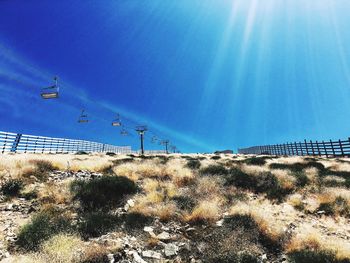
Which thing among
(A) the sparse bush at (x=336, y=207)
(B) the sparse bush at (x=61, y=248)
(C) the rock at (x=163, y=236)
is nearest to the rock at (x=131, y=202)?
(C) the rock at (x=163, y=236)

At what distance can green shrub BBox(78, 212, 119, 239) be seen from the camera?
29.8 feet

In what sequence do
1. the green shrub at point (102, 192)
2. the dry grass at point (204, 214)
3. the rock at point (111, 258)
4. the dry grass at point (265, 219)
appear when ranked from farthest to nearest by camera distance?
the green shrub at point (102, 192)
the dry grass at point (204, 214)
the dry grass at point (265, 219)
the rock at point (111, 258)

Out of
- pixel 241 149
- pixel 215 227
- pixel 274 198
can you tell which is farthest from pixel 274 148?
pixel 215 227

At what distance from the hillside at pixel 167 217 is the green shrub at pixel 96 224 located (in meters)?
0.03

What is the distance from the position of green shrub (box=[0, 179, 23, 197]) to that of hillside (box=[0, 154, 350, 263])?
0.04m

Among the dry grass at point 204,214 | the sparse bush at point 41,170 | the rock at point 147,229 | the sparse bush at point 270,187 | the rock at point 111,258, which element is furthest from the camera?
the sparse bush at point 270,187

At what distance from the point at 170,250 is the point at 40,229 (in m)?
3.80

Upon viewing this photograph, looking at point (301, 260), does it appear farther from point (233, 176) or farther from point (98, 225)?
point (233, 176)

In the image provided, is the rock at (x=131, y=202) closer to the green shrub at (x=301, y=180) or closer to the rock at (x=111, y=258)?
the rock at (x=111, y=258)

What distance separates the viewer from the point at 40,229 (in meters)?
8.46

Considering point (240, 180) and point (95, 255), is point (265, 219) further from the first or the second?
point (95, 255)

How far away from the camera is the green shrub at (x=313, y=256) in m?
7.92

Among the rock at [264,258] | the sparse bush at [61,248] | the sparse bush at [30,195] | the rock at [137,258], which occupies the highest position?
the sparse bush at [30,195]

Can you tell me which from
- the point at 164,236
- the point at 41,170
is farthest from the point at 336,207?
the point at 41,170
